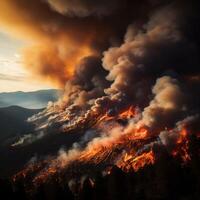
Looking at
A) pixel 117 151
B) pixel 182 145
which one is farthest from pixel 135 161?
pixel 182 145

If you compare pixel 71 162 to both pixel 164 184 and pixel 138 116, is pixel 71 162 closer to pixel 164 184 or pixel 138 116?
pixel 138 116

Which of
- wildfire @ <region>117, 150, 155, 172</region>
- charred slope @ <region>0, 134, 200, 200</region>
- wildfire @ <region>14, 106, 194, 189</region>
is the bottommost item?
charred slope @ <region>0, 134, 200, 200</region>

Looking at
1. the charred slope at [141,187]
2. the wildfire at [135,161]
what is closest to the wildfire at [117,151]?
the wildfire at [135,161]

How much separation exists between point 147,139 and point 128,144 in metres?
10.0

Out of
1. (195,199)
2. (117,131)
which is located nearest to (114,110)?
(117,131)

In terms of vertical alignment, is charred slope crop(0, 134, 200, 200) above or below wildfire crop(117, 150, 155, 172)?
below

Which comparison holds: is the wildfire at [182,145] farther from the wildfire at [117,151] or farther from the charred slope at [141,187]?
the charred slope at [141,187]

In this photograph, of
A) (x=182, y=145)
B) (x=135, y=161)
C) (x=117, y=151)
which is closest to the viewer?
(x=182, y=145)

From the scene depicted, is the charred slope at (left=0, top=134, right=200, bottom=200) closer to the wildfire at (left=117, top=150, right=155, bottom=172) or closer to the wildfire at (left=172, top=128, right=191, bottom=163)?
the wildfire at (left=172, top=128, right=191, bottom=163)

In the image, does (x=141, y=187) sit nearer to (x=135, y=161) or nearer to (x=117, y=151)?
(x=135, y=161)

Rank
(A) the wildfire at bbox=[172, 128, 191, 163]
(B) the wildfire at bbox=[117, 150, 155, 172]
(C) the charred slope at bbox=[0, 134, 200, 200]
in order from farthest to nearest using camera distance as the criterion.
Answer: (B) the wildfire at bbox=[117, 150, 155, 172] < (A) the wildfire at bbox=[172, 128, 191, 163] < (C) the charred slope at bbox=[0, 134, 200, 200]

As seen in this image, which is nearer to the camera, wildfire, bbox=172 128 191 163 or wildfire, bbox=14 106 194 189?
wildfire, bbox=172 128 191 163

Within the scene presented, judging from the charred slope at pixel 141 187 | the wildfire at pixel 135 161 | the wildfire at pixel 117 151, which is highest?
the wildfire at pixel 117 151

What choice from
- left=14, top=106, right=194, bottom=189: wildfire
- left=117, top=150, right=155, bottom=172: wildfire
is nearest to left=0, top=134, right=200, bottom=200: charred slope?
left=14, top=106, right=194, bottom=189: wildfire
